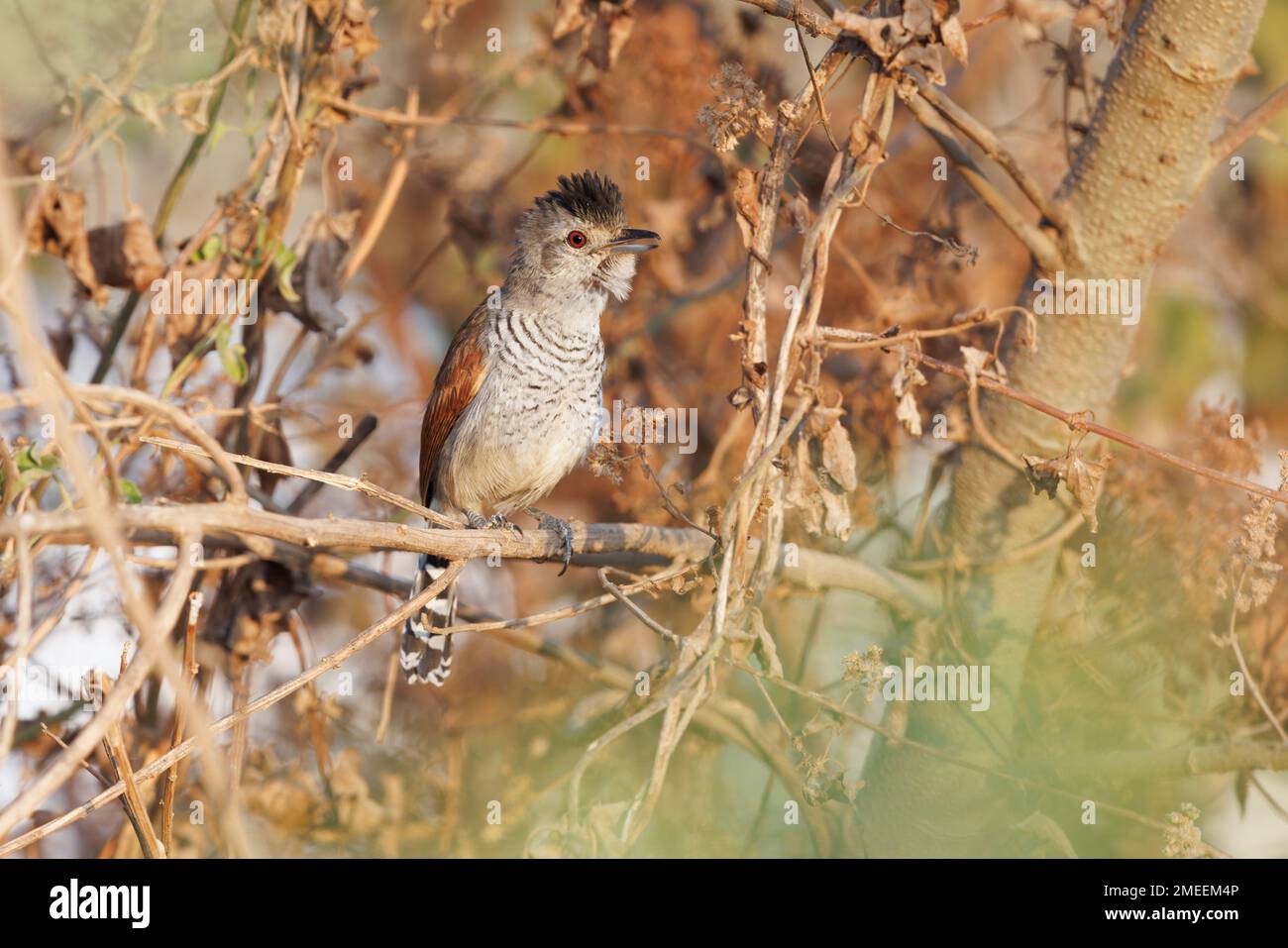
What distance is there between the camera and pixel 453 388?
3.99 m

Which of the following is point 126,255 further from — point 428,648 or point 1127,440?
point 1127,440

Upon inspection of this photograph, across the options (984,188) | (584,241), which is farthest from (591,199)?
(984,188)

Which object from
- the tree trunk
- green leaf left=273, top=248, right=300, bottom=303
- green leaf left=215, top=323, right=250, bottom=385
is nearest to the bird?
green leaf left=273, top=248, right=300, bottom=303

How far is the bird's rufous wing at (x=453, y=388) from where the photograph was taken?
3965mm

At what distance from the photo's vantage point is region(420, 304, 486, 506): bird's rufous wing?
396cm

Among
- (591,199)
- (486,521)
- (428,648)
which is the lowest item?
(428,648)

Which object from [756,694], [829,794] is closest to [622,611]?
[756,694]

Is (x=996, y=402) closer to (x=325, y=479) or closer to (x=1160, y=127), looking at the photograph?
(x=1160, y=127)

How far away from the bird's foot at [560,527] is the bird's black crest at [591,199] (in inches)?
41.2

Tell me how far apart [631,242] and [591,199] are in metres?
0.20

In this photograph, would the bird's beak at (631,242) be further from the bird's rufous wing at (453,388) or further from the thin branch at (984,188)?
the thin branch at (984,188)

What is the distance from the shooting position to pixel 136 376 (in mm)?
3615

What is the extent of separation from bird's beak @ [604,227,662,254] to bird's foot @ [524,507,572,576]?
94 cm

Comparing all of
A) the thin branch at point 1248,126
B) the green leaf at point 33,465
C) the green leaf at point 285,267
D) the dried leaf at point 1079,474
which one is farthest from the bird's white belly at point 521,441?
the thin branch at point 1248,126
